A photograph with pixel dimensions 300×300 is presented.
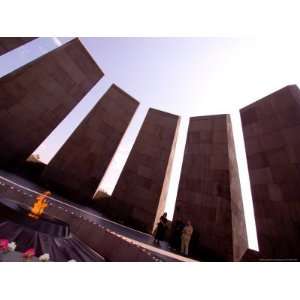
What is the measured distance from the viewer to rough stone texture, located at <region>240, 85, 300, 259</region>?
24.0ft

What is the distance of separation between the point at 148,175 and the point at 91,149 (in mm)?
3787

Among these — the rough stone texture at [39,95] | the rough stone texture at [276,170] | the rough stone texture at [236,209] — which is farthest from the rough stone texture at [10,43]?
the rough stone texture at [276,170]

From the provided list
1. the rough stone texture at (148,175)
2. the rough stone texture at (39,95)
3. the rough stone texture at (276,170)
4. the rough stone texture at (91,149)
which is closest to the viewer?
the rough stone texture at (276,170)

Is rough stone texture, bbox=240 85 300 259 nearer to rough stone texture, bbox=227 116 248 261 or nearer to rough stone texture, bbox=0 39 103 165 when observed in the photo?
rough stone texture, bbox=227 116 248 261

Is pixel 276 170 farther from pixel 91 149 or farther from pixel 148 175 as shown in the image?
pixel 91 149

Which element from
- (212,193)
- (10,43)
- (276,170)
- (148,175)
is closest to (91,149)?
(148,175)

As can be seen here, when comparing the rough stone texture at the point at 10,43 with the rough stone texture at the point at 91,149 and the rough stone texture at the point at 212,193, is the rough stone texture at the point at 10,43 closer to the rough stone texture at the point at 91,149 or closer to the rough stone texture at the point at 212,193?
the rough stone texture at the point at 91,149

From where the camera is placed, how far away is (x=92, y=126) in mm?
12859

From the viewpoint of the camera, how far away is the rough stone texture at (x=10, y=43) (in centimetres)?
945

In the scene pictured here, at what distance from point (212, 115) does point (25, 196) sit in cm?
1141

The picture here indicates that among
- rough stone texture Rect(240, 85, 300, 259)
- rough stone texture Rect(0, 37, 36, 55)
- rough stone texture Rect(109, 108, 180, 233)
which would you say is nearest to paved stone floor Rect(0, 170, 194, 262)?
rough stone texture Rect(109, 108, 180, 233)

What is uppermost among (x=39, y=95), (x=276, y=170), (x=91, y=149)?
(x=39, y=95)

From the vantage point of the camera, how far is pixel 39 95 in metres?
11.3

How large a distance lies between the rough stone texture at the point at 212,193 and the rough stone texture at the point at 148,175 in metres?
1.18
